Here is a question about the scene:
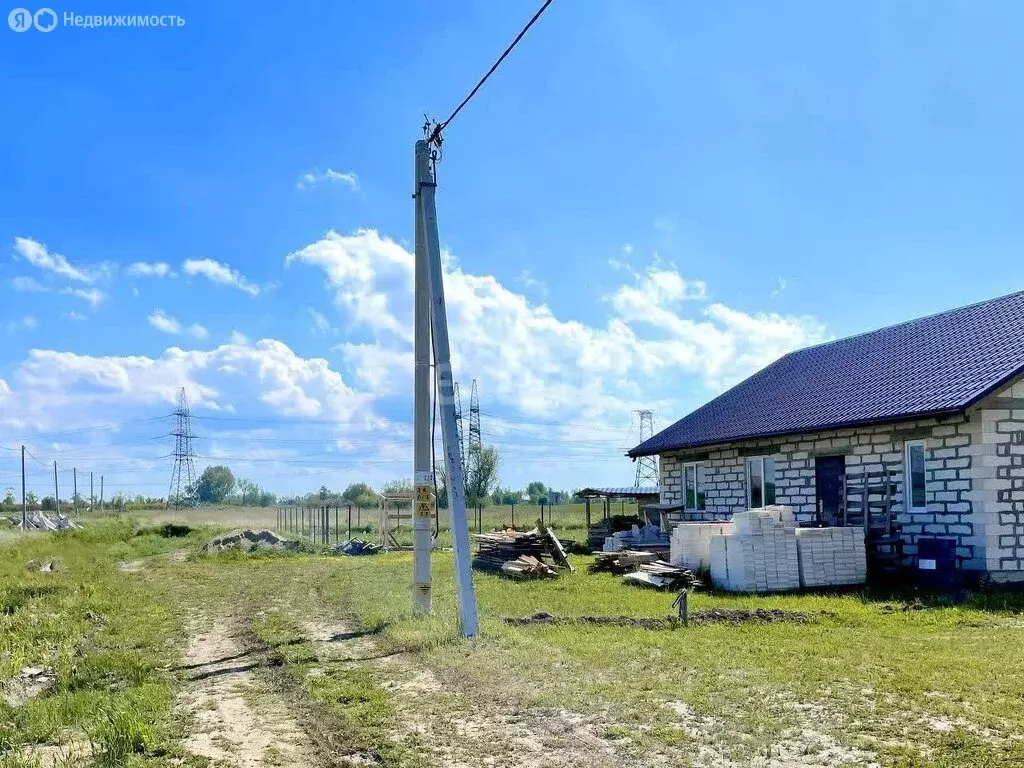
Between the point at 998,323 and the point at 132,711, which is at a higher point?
the point at 998,323

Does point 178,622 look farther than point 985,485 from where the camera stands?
No

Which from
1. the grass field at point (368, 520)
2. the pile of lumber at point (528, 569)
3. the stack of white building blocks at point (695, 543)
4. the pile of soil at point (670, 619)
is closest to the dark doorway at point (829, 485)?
the stack of white building blocks at point (695, 543)

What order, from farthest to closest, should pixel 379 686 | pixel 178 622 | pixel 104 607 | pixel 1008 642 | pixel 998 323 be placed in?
1. pixel 998 323
2. pixel 104 607
3. pixel 178 622
4. pixel 1008 642
5. pixel 379 686

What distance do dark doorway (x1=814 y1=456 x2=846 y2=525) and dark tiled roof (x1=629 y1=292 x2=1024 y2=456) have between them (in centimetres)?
100

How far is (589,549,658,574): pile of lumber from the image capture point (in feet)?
64.9

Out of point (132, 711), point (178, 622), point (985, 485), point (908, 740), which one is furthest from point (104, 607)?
point (985, 485)

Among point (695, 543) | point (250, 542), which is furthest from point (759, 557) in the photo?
point (250, 542)

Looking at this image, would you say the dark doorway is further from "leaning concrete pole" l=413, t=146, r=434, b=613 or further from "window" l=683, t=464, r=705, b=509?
"leaning concrete pole" l=413, t=146, r=434, b=613

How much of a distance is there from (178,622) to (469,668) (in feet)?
21.2

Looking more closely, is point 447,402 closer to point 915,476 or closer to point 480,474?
point 915,476

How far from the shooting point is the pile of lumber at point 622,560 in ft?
64.9

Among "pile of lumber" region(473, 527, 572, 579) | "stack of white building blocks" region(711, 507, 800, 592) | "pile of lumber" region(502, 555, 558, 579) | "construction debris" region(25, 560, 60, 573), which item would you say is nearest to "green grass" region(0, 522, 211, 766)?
"construction debris" region(25, 560, 60, 573)

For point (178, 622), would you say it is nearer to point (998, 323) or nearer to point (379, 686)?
point (379, 686)

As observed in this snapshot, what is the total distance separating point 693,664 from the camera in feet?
30.3
